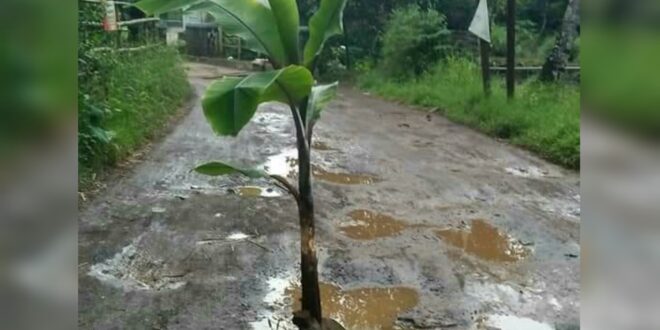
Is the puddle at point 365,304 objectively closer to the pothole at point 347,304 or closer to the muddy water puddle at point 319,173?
the pothole at point 347,304

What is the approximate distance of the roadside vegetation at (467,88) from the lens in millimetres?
7723

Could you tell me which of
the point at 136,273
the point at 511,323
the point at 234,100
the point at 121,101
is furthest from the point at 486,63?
the point at 234,100

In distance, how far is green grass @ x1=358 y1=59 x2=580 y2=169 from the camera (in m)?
7.40

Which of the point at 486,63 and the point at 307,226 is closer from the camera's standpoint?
the point at 307,226

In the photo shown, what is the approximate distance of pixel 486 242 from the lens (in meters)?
4.55

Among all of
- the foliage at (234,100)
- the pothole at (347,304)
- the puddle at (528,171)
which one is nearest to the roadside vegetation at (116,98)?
the pothole at (347,304)

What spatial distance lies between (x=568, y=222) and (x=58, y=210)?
474 centimetres

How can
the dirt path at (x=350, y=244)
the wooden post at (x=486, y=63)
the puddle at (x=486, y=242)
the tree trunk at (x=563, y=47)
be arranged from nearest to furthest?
the dirt path at (x=350, y=244)
the puddle at (x=486, y=242)
the tree trunk at (x=563, y=47)
the wooden post at (x=486, y=63)

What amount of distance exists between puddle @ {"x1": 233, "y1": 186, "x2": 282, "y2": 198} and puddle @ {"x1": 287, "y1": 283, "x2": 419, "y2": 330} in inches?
73.8

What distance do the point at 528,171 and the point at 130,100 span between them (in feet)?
15.4

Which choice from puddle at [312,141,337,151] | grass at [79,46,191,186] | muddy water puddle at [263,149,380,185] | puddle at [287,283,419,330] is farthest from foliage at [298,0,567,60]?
puddle at [287,283,419,330]

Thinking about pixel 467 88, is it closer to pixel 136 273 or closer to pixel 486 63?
pixel 486 63

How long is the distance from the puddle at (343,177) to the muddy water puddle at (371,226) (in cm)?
102

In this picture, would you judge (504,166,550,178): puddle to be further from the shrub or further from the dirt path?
the shrub
